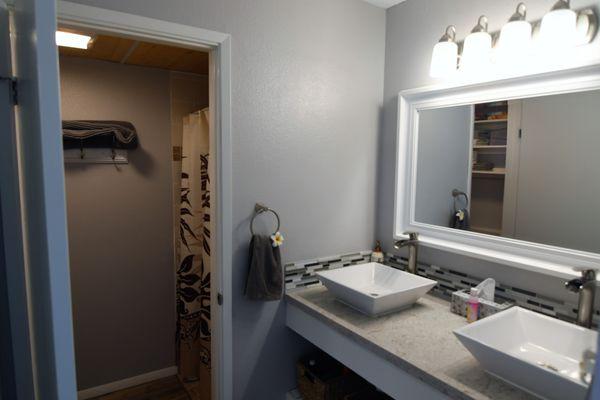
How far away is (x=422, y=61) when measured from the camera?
6.68ft

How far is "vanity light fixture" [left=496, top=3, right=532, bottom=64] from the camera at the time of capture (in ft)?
5.01

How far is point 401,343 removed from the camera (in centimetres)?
147

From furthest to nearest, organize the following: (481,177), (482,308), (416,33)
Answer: (416,33) → (481,177) → (482,308)

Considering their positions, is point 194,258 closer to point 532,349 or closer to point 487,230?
point 487,230

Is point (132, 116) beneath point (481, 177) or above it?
above

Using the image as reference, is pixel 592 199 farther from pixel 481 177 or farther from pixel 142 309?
pixel 142 309

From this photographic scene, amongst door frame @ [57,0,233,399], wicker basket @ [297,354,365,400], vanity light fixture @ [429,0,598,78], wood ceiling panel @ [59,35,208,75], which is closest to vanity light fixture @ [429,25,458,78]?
vanity light fixture @ [429,0,598,78]

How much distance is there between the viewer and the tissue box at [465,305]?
5.19ft

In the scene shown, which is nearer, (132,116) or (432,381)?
(432,381)

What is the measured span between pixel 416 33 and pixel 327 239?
1.21 m

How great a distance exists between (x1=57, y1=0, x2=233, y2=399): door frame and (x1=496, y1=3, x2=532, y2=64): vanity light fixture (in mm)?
1167

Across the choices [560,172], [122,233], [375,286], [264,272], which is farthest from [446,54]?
[122,233]

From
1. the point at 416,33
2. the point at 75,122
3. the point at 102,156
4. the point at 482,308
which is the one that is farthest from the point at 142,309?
the point at 416,33

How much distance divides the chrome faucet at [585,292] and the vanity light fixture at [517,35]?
0.90 metres
